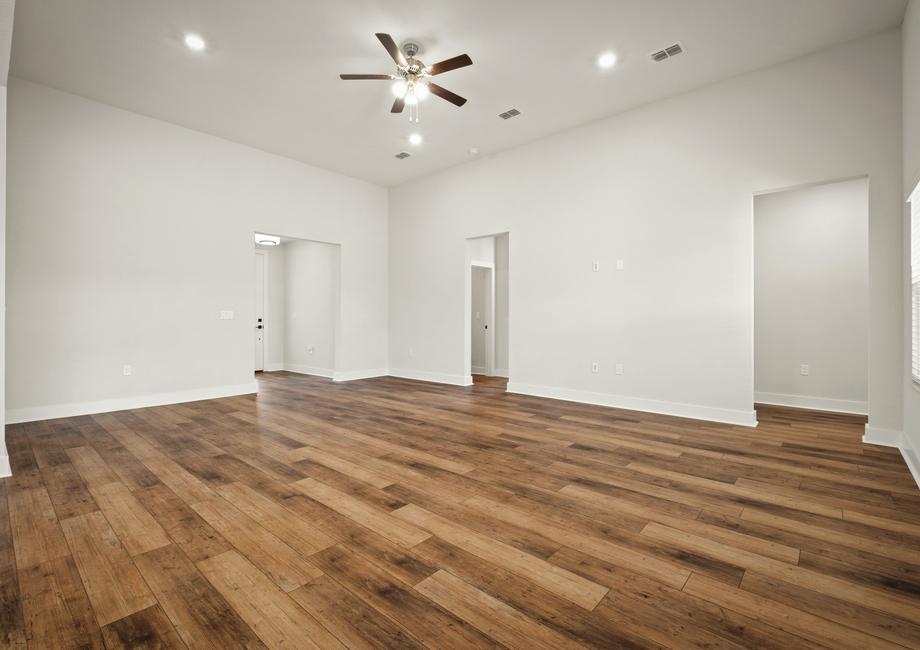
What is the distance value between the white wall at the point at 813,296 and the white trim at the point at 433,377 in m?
4.02

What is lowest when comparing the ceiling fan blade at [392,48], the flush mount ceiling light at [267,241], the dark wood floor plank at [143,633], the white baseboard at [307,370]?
the dark wood floor plank at [143,633]

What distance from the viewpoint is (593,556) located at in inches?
74.9

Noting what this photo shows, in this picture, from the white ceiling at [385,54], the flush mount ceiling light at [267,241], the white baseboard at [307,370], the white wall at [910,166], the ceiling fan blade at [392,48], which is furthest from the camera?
the flush mount ceiling light at [267,241]

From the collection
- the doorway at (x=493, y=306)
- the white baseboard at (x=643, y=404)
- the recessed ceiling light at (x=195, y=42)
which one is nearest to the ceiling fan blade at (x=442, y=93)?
the recessed ceiling light at (x=195, y=42)

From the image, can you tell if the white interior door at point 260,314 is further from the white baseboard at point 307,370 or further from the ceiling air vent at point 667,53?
the ceiling air vent at point 667,53

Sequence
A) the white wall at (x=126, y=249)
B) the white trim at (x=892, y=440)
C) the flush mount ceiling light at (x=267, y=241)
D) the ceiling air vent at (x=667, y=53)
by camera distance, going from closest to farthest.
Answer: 1. the white trim at (x=892, y=440)
2. the ceiling air vent at (x=667, y=53)
3. the white wall at (x=126, y=249)
4. the flush mount ceiling light at (x=267, y=241)

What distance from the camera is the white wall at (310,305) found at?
26.1ft

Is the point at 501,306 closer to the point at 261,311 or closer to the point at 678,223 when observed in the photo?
the point at 678,223

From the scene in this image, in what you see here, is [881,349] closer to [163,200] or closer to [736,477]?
[736,477]

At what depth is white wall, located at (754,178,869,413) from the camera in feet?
16.2

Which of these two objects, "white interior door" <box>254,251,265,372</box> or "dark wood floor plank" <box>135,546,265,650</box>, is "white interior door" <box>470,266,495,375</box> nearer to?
"white interior door" <box>254,251,265,372</box>

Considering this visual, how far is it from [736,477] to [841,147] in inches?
124

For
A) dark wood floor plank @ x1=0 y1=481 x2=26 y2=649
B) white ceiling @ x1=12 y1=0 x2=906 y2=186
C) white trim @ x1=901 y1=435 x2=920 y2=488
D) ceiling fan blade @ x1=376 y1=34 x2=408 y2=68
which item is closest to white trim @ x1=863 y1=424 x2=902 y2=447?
white trim @ x1=901 y1=435 x2=920 y2=488

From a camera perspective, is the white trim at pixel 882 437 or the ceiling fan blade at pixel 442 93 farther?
the ceiling fan blade at pixel 442 93
